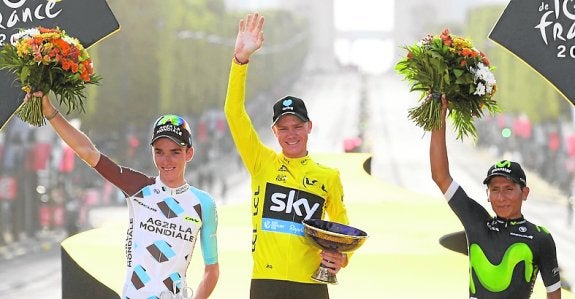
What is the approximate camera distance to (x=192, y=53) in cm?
5231

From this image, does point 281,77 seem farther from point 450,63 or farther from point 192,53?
point 450,63

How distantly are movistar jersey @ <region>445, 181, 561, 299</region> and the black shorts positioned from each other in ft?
2.77

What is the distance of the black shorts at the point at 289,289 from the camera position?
5.51m

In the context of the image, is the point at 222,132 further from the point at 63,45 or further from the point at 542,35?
the point at 63,45

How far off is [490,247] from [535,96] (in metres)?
51.0

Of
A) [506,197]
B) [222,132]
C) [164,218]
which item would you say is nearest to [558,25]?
[506,197]

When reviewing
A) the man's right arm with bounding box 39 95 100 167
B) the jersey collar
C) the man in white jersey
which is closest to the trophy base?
the man in white jersey

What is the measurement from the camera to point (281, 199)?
5.56 meters

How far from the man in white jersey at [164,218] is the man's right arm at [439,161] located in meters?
1.10

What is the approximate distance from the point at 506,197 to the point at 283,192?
1.16m

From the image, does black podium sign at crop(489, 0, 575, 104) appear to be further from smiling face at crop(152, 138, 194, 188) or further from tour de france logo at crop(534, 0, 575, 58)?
smiling face at crop(152, 138, 194, 188)

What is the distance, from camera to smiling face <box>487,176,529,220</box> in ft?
16.5

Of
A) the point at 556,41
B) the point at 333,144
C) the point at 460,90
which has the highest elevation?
the point at 333,144

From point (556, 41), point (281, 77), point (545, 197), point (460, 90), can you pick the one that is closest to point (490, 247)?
point (460, 90)
